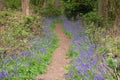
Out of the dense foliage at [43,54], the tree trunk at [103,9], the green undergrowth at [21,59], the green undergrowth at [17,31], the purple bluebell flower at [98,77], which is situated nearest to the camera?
the purple bluebell flower at [98,77]

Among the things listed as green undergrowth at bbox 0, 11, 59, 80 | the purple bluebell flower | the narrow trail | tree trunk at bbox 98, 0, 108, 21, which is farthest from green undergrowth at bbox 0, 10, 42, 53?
tree trunk at bbox 98, 0, 108, 21

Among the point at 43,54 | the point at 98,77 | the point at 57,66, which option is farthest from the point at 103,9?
the point at 98,77

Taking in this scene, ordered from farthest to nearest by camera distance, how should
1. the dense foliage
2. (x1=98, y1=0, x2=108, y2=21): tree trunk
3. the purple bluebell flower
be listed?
(x1=98, y1=0, x2=108, y2=21): tree trunk < the dense foliage < the purple bluebell flower

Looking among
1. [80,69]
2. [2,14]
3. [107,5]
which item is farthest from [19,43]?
[107,5]

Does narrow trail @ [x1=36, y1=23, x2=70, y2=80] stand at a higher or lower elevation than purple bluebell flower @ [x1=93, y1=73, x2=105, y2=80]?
lower

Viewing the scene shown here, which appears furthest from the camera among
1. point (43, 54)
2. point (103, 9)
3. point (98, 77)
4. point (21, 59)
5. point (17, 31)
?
point (103, 9)

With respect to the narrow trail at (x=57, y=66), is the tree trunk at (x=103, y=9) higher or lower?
higher

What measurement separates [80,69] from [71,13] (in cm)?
1963

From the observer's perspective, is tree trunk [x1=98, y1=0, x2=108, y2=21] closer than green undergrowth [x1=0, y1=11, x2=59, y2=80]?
No

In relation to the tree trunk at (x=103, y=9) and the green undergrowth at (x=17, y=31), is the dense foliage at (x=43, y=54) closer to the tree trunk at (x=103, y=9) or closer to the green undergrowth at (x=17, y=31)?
the green undergrowth at (x=17, y=31)

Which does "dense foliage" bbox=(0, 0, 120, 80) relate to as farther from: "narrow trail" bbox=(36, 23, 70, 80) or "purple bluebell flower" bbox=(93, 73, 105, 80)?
"narrow trail" bbox=(36, 23, 70, 80)

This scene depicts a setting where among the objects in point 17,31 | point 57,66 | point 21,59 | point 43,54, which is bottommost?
point 57,66

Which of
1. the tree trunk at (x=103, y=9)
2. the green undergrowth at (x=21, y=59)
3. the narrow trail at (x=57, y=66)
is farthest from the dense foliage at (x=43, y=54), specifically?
the tree trunk at (x=103, y=9)

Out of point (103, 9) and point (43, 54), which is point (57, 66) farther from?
point (103, 9)
